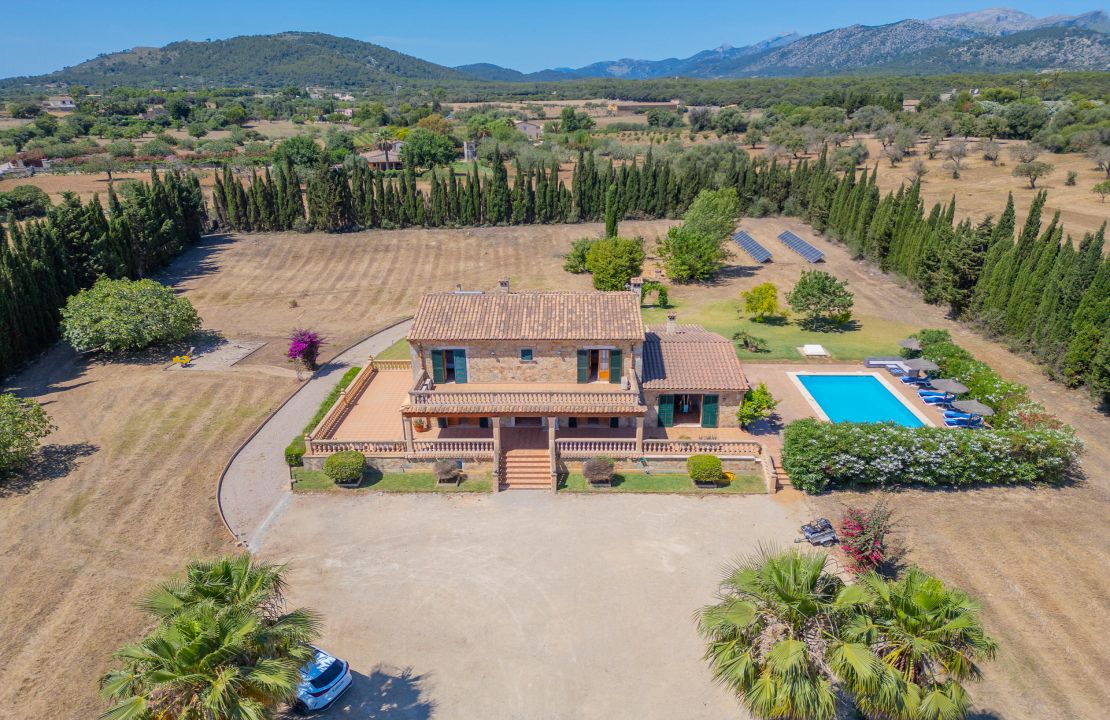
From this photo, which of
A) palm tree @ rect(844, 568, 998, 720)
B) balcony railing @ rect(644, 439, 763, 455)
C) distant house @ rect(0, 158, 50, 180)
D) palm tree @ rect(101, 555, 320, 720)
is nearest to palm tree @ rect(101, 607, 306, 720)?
palm tree @ rect(101, 555, 320, 720)

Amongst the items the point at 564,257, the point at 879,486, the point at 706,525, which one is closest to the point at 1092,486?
the point at 879,486

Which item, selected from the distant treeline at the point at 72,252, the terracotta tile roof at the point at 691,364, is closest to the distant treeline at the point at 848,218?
the distant treeline at the point at 72,252

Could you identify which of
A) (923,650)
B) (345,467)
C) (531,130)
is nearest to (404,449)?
(345,467)

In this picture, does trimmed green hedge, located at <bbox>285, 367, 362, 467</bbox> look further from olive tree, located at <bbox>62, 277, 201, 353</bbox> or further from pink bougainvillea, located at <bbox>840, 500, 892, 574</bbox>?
pink bougainvillea, located at <bbox>840, 500, 892, 574</bbox>

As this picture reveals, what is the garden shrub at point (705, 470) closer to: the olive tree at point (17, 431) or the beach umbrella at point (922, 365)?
the beach umbrella at point (922, 365)

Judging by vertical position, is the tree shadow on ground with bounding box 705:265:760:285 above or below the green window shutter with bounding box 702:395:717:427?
below

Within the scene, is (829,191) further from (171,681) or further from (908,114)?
(171,681)
